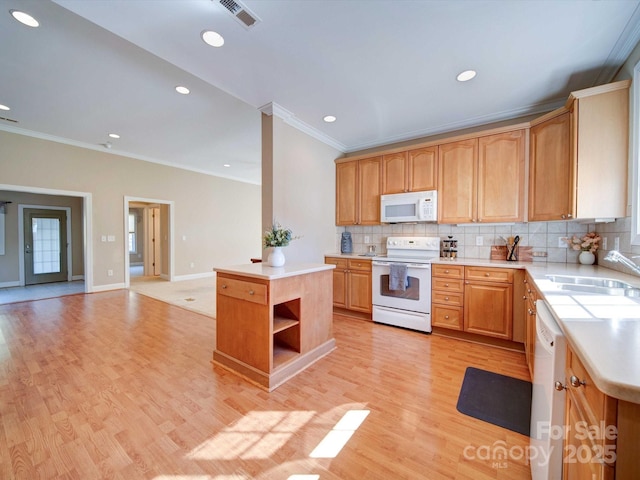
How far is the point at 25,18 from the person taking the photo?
1952 millimetres

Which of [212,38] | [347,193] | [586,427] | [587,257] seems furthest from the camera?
[347,193]

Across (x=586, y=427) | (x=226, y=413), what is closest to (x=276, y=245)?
(x=226, y=413)

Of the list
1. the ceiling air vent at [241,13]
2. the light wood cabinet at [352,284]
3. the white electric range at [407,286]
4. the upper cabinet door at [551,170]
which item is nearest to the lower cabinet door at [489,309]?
the white electric range at [407,286]

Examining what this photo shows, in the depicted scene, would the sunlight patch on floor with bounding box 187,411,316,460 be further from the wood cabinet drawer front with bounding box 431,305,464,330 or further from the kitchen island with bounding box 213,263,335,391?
the wood cabinet drawer front with bounding box 431,305,464,330

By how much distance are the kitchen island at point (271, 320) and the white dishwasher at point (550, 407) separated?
5.14 feet

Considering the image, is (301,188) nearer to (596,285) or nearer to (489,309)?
(489,309)

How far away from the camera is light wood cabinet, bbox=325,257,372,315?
3.51m

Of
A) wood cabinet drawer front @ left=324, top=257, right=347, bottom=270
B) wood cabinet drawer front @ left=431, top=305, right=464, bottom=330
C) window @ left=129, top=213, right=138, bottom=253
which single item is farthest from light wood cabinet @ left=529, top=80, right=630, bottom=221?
window @ left=129, top=213, right=138, bottom=253

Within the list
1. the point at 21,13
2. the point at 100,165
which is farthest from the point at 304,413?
the point at 100,165

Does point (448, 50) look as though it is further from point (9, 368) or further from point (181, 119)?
point (9, 368)

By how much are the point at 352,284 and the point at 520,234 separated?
217cm

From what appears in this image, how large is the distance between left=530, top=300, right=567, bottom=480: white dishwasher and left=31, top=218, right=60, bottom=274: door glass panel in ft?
30.4

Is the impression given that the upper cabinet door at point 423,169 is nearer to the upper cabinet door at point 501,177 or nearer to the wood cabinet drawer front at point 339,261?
the upper cabinet door at point 501,177

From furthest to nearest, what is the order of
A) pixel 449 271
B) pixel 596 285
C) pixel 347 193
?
pixel 347 193 → pixel 449 271 → pixel 596 285
